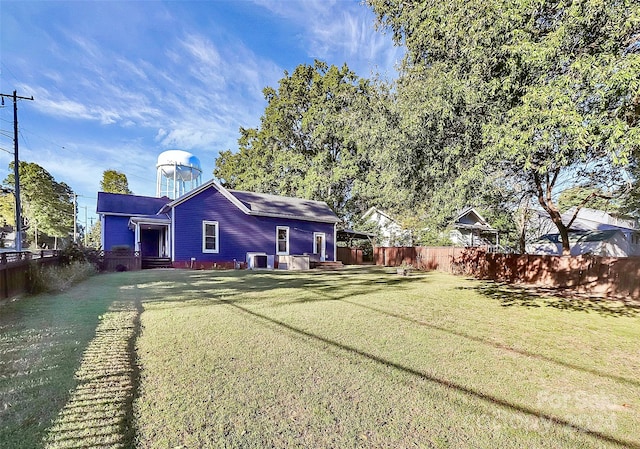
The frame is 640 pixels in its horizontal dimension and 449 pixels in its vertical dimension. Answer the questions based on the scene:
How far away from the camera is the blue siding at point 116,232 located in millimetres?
19703

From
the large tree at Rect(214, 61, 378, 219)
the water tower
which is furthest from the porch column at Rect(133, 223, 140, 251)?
the large tree at Rect(214, 61, 378, 219)

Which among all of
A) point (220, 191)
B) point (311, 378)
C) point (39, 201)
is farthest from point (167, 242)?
point (39, 201)

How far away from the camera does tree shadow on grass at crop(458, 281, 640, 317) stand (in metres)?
8.09

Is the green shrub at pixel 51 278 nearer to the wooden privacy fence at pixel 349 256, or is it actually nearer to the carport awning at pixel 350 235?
the wooden privacy fence at pixel 349 256

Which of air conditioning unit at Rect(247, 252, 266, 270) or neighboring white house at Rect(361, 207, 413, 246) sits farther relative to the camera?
neighboring white house at Rect(361, 207, 413, 246)

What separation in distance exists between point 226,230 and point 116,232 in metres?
7.57

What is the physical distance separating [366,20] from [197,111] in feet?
58.6

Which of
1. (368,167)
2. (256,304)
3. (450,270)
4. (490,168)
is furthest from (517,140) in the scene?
(368,167)

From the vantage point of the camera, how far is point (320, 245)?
69.8 ft

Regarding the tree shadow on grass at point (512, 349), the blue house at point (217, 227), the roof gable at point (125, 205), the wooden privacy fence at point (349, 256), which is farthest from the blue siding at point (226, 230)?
the tree shadow on grass at point (512, 349)

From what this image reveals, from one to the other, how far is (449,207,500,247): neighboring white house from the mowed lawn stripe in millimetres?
18327

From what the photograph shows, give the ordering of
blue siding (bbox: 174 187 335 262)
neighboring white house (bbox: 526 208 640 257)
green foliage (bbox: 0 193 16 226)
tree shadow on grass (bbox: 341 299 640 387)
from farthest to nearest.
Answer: green foliage (bbox: 0 193 16 226)
neighboring white house (bbox: 526 208 640 257)
blue siding (bbox: 174 187 335 262)
tree shadow on grass (bbox: 341 299 640 387)

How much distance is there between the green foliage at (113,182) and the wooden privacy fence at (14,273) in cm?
4181

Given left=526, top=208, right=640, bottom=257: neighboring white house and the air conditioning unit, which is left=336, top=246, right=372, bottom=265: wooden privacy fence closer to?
the air conditioning unit
